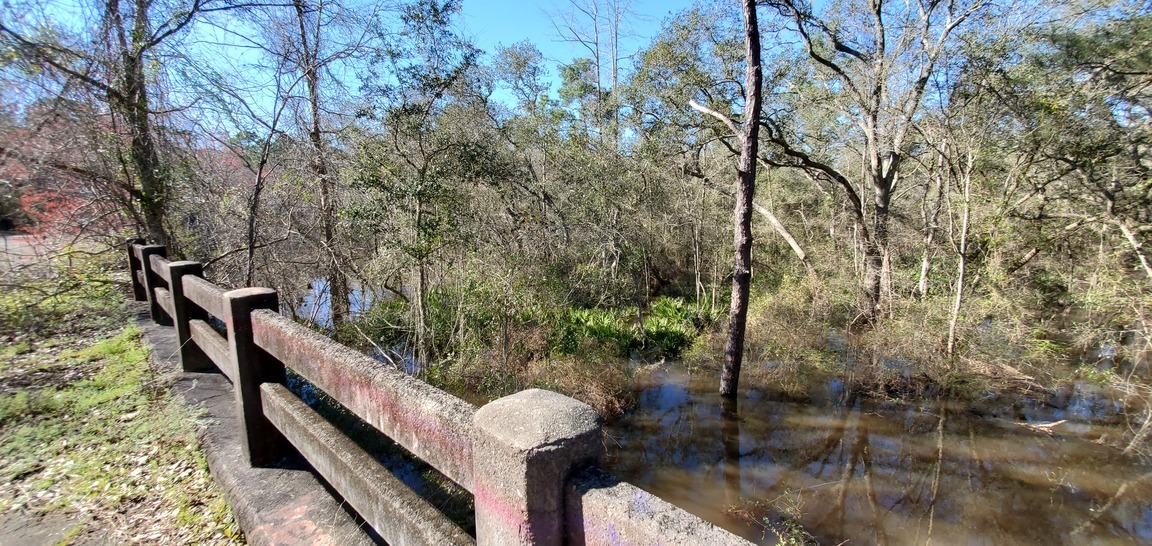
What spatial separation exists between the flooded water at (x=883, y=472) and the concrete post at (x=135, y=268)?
6.82 meters

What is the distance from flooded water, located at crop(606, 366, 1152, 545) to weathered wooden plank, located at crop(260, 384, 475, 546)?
223 inches

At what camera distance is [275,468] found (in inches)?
99.0

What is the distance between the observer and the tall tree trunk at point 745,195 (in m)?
8.42

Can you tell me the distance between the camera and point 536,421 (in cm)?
100

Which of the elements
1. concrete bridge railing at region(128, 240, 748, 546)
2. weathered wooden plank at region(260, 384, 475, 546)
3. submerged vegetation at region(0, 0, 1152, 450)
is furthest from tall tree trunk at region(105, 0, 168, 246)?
weathered wooden plank at region(260, 384, 475, 546)

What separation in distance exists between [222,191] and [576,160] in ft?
25.0

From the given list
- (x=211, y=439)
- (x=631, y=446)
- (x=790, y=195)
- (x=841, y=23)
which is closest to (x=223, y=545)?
(x=211, y=439)

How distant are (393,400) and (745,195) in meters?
8.34

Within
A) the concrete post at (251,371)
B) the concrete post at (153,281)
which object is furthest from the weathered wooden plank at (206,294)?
the concrete post at (153,281)

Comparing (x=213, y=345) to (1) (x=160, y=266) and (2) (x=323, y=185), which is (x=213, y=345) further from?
(2) (x=323, y=185)

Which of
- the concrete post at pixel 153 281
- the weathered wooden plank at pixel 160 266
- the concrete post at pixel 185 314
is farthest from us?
the concrete post at pixel 153 281

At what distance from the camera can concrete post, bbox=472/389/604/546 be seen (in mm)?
959

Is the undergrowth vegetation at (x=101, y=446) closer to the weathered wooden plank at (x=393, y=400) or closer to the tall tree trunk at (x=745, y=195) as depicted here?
the weathered wooden plank at (x=393, y=400)

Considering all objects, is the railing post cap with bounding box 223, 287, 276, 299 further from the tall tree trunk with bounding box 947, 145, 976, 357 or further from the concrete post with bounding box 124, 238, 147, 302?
the tall tree trunk with bounding box 947, 145, 976, 357
